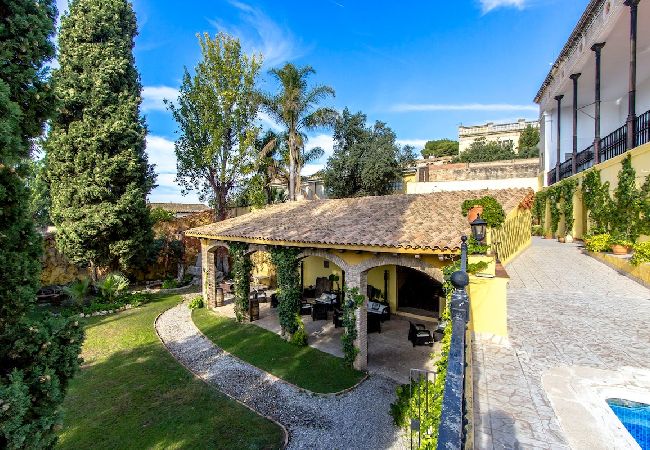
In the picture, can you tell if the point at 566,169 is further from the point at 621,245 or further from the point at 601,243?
the point at 621,245

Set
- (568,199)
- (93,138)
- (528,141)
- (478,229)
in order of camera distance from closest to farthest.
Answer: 1. (478,229)
2. (93,138)
3. (568,199)
4. (528,141)

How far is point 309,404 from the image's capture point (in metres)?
8.75

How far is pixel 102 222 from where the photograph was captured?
18.5m

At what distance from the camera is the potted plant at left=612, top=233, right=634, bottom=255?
14.0m

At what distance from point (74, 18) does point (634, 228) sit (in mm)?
29362

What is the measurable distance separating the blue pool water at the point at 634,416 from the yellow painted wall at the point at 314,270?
14262mm

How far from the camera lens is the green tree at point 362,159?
27609mm

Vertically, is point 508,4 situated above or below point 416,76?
above

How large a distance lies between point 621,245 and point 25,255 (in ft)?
62.9

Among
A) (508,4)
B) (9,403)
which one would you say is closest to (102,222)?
(9,403)

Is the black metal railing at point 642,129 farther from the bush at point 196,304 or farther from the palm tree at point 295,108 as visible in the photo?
the bush at point 196,304

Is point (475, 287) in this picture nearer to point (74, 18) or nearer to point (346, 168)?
point (346, 168)

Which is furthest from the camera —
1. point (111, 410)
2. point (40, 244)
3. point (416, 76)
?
point (416, 76)

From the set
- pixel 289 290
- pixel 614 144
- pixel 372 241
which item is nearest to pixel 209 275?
pixel 289 290
